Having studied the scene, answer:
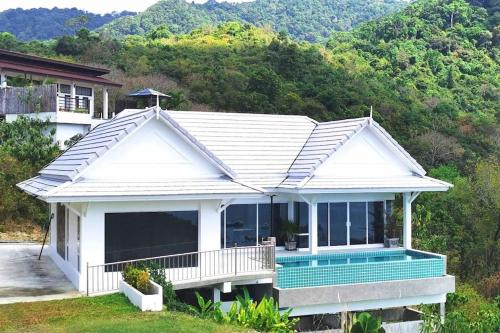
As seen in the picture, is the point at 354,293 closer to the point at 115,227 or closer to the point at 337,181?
the point at 337,181

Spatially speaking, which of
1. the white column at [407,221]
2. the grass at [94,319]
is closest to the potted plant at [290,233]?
the white column at [407,221]

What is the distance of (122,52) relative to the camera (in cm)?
6103

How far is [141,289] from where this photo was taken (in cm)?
1517

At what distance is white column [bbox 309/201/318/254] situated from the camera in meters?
22.1

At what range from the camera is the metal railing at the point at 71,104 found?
35.9 m

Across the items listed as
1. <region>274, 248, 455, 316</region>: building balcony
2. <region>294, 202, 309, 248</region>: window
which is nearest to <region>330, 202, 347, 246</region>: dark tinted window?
<region>294, 202, 309, 248</region>: window

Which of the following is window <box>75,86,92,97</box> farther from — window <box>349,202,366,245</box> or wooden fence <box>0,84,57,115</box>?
window <box>349,202,366,245</box>

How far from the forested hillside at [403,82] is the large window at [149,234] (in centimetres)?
1416

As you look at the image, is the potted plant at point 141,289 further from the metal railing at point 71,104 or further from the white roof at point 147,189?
the metal railing at point 71,104

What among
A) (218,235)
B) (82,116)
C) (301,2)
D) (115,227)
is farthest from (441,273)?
(301,2)

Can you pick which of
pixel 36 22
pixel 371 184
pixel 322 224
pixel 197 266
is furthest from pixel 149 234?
pixel 36 22

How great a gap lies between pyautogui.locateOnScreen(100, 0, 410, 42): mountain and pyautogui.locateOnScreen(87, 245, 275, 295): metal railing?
83.1m

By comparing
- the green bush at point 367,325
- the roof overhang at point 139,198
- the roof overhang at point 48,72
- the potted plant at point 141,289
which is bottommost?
the green bush at point 367,325

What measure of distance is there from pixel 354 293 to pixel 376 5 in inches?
5404
